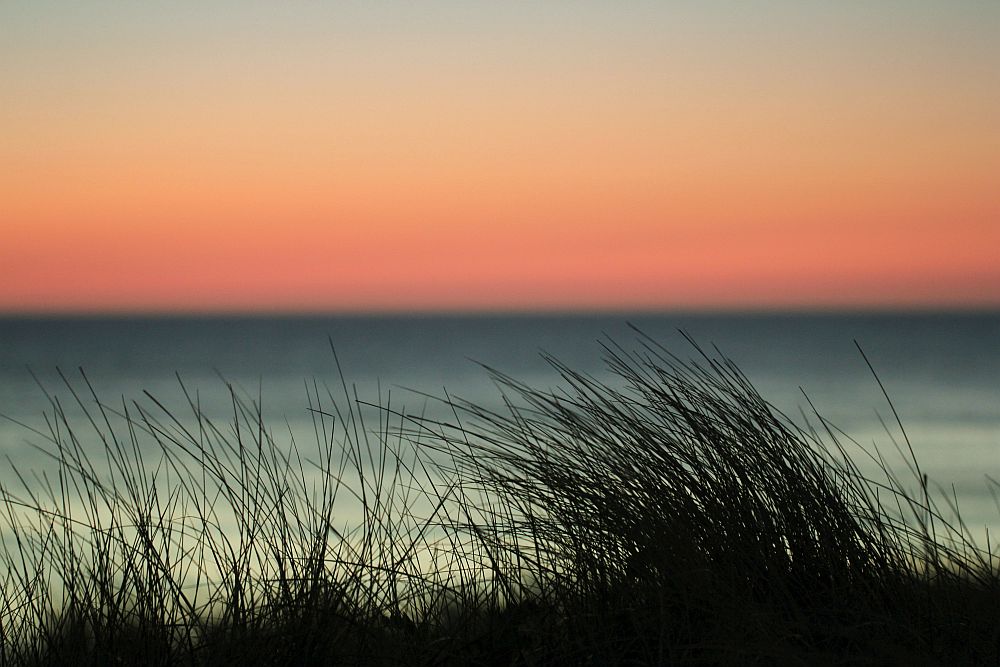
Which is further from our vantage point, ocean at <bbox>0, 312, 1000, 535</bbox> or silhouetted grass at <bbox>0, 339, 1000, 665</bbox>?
ocean at <bbox>0, 312, 1000, 535</bbox>

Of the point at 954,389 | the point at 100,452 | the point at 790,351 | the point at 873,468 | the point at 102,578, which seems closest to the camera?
the point at 102,578

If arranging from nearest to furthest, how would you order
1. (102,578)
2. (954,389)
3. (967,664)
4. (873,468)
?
(967,664), (102,578), (873,468), (954,389)

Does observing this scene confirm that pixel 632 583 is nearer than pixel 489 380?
Yes

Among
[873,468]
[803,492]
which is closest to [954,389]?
[873,468]

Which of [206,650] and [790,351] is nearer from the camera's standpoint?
[206,650]

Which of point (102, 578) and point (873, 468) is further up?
point (873, 468)

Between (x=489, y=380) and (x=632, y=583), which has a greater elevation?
(x=489, y=380)

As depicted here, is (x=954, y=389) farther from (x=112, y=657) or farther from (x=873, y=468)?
(x=112, y=657)

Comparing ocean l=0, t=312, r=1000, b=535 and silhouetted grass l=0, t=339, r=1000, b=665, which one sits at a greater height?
ocean l=0, t=312, r=1000, b=535

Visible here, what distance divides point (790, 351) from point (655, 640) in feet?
140

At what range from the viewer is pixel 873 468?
8.64 m

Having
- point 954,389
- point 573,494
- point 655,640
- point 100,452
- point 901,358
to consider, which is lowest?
point 655,640

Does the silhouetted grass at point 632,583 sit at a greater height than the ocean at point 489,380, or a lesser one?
lesser

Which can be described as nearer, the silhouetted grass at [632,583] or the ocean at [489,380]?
the silhouetted grass at [632,583]
